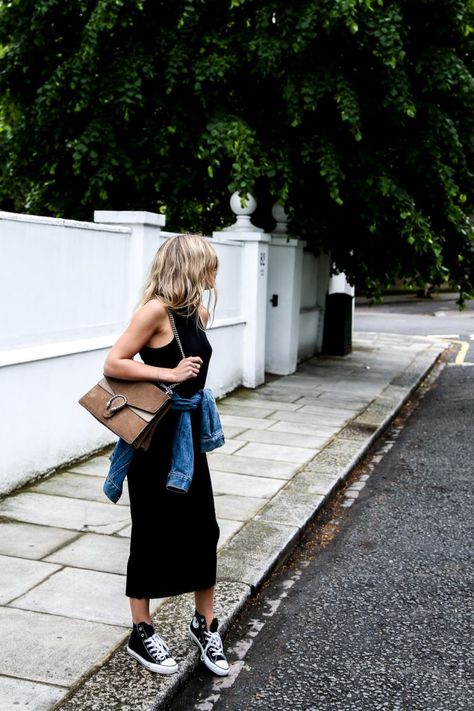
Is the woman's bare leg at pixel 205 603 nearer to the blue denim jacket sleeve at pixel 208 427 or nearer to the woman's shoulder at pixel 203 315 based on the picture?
the blue denim jacket sleeve at pixel 208 427

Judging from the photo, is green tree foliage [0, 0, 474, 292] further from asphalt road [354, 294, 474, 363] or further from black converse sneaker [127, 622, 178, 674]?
black converse sneaker [127, 622, 178, 674]

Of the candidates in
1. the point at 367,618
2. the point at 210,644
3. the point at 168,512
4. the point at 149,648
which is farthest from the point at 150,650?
the point at 367,618

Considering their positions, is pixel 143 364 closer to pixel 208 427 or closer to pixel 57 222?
pixel 208 427

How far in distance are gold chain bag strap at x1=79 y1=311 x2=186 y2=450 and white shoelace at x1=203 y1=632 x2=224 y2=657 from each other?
893mm

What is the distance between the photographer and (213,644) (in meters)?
3.68

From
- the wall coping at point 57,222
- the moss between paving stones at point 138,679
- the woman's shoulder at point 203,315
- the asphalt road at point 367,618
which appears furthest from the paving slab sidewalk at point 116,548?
the wall coping at point 57,222

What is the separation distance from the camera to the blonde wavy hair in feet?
11.3

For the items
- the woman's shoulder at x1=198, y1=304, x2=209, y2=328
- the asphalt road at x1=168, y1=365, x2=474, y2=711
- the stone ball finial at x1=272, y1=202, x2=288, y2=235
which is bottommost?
the asphalt road at x1=168, y1=365, x2=474, y2=711

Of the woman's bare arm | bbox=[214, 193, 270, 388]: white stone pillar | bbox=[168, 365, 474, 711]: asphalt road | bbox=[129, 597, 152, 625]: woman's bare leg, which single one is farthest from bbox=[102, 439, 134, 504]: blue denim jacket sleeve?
bbox=[214, 193, 270, 388]: white stone pillar

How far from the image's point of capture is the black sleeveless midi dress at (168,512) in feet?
11.5

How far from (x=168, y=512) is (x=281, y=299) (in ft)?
29.5

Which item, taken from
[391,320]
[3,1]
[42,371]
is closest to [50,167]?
[3,1]

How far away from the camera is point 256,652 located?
3918 millimetres

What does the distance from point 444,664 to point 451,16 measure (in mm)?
8659
